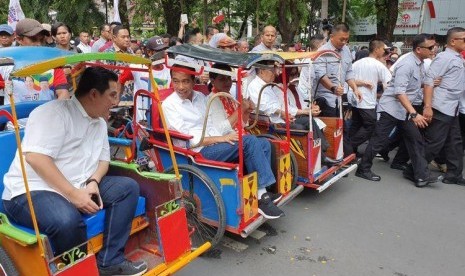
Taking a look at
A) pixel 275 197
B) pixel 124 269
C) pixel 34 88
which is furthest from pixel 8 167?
pixel 275 197

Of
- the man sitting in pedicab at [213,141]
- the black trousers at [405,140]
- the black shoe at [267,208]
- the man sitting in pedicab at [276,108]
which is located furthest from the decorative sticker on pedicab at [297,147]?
the black trousers at [405,140]

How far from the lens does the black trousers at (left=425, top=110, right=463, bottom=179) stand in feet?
16.9

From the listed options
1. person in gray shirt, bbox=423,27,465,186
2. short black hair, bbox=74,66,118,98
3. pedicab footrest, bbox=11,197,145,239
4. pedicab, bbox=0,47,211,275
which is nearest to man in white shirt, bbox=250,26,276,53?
person in gray shirt, bbox=423,27,465,186

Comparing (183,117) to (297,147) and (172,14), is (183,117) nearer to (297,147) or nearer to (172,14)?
(297,147)

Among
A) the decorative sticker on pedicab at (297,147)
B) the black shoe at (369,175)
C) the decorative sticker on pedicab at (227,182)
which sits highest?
the decorative sticker on pedicab at (227,182)

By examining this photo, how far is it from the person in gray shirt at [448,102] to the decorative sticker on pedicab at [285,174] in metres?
2.21

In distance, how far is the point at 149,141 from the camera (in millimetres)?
3676

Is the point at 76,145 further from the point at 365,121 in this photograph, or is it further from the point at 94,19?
the point at 94,19

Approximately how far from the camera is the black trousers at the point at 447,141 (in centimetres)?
514

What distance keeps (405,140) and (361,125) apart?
81 centimetres

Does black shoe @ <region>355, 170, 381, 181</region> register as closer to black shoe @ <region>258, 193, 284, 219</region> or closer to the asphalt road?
the asphalt road

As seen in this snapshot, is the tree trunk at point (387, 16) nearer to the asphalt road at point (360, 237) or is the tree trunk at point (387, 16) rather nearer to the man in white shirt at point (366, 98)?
the man in white shirt at point (366, 98)

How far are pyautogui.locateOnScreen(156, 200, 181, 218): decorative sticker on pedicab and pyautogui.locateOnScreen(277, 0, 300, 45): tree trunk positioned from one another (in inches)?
491

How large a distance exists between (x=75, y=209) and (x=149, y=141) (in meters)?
1.40
